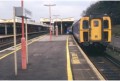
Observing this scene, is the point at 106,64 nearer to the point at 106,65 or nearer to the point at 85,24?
the point at 106,65

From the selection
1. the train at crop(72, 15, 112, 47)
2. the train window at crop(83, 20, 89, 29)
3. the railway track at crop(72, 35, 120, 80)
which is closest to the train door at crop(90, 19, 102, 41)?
the train at crop(72, 15, 112, 47)

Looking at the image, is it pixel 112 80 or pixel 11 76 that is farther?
pixel 112 80

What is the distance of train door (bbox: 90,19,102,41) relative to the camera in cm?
2803

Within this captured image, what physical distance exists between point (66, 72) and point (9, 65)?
3644 mm

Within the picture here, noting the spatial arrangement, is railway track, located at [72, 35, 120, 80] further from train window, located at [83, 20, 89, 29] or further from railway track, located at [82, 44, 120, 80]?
train window, located at [83, 20, 89, 29]

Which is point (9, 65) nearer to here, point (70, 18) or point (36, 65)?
point (36, 65)

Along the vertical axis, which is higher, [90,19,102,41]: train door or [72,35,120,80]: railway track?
[90,19,102,41]: train door

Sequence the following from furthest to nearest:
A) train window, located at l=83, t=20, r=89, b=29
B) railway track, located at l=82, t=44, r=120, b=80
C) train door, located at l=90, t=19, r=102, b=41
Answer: train window, located at l=83, t=20, r=89, b=29 < train door, located at l=90, t=19, r=102, b=41 < railway track, located at l=82, t=44, r=120, b=80

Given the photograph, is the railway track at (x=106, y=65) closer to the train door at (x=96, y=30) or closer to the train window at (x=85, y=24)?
the train door at (x=96, y=30)

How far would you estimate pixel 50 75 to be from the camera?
46.7 feet

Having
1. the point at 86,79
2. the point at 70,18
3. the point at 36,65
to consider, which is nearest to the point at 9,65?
the point at 36,65

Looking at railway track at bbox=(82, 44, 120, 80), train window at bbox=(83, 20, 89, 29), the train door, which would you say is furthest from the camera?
train window at bbox=(83, 20, 89, 29)

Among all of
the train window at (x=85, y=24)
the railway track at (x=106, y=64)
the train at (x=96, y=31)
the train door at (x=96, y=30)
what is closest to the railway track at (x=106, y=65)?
the railway track at (x=106, y=64)

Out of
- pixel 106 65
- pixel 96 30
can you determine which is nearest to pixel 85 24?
pixel 96 30
